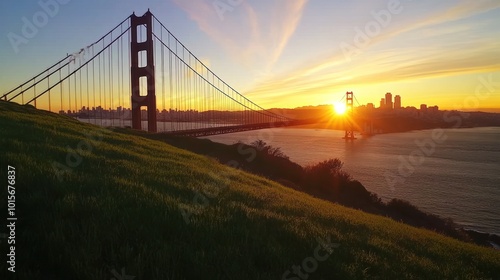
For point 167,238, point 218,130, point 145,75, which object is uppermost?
point 145,75

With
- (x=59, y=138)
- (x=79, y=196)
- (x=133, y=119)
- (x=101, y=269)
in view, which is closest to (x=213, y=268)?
(x=101, y=269)

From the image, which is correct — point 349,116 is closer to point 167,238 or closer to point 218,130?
point 218,130

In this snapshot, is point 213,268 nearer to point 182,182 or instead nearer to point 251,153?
point 182,182

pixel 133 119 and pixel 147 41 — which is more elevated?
pixel 147 41

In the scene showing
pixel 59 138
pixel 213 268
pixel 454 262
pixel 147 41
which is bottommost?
pixel 454 262

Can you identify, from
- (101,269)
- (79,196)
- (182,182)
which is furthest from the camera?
(182,182)

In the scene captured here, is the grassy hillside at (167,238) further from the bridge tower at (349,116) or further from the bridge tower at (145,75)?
the bridge tower at (349,116)

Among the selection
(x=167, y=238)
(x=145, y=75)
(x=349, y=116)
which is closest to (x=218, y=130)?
→ (x=145, y=75)

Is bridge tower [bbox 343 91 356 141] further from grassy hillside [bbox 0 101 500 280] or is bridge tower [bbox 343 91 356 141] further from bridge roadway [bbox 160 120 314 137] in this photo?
grassy hillside [bbox 0 101 500 280]
